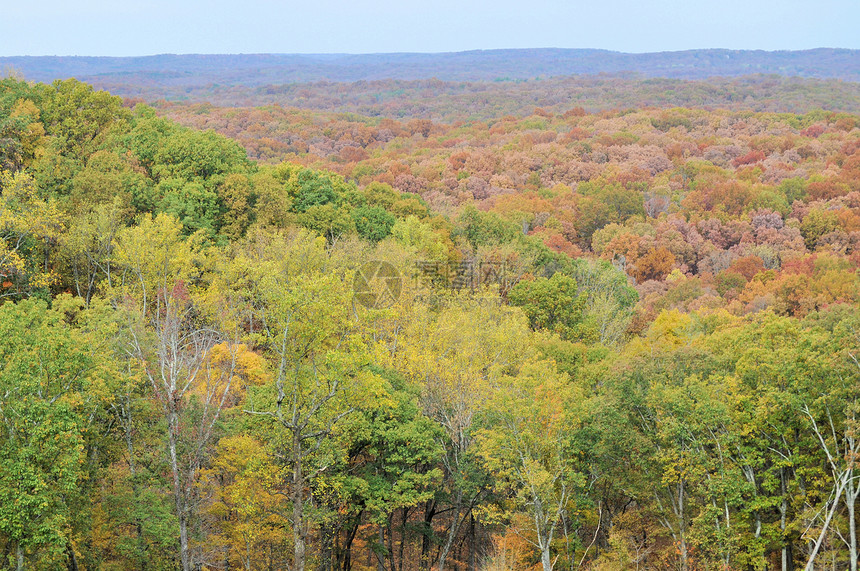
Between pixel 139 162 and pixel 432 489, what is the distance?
1376 inches

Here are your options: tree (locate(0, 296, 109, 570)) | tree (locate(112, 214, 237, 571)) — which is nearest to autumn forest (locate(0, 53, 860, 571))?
tree (locate(0, 296, 109, 570))

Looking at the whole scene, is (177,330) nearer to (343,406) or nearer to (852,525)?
(343,406)

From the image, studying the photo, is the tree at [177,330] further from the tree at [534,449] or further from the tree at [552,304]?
the tree at [552,304]

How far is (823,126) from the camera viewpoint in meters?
194

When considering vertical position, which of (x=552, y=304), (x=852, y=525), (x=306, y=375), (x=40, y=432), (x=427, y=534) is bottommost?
(x=427, y=534)

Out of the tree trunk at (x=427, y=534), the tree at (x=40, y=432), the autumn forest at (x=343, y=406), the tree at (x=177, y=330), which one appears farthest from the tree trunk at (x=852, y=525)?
the tree at (x=40, y=432)

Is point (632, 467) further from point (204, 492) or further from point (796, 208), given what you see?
point (796, 208)

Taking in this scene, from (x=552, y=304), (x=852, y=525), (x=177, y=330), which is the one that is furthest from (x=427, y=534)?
(x=552, y=304)

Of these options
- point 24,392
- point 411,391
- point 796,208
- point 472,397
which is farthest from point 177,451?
point 796,208

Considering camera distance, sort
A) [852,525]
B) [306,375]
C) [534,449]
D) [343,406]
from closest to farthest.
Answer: [852,525]
[306,375]
[343,406]
[534,449]

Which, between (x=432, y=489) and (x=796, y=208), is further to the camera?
(x=796, y=208)

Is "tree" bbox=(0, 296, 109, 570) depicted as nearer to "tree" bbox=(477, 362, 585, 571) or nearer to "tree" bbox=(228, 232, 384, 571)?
"tree" bbox=(228, 232, 384, 571)

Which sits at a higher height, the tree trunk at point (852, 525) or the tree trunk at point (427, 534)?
the tree trunk at point (852, 525)

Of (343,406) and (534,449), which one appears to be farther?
(534,449)
